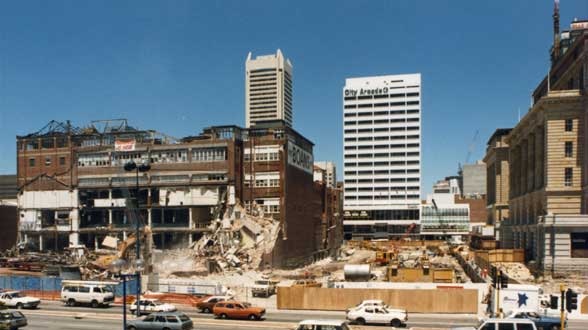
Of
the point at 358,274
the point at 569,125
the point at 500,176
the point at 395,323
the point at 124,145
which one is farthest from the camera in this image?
the point at 500,176

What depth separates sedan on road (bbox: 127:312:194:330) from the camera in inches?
1280

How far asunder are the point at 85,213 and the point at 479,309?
249ft

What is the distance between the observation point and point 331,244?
131250mm

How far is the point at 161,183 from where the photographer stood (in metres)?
87.0

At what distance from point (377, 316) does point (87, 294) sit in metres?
26.4

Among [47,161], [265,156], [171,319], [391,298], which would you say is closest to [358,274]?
[391,298]

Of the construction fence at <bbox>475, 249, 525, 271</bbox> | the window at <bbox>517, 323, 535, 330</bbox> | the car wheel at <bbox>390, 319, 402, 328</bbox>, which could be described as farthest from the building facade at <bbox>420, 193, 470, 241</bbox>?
the window at <bbox>517, 323, 535, 330</bbox>

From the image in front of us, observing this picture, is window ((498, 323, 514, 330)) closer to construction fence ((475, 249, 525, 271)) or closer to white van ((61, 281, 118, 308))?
white van ((61, 281, 118, 308))

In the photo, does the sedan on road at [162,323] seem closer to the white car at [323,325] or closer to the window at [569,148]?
the white car at [323,325]

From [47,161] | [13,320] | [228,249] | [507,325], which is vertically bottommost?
[228,249]

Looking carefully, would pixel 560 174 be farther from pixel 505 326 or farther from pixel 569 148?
pixel 505 326

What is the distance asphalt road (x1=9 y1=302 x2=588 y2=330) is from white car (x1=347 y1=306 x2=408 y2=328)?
4.60 ft

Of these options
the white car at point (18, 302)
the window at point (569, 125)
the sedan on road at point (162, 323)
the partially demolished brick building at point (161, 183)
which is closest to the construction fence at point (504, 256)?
the window at point (569, 125)

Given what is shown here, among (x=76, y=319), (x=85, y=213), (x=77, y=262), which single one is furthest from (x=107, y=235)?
(x=76, y=319)
